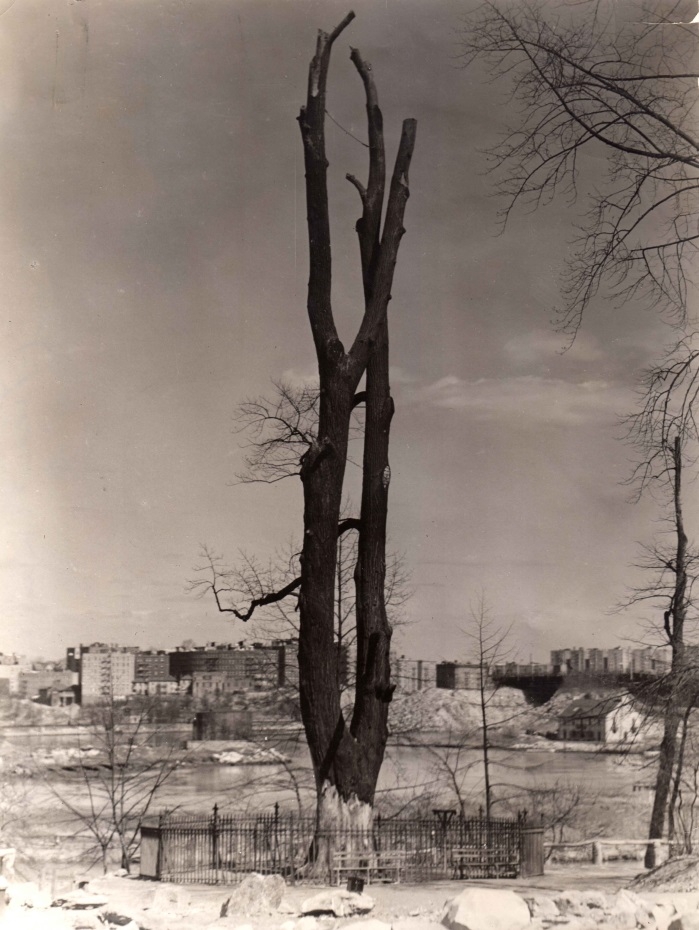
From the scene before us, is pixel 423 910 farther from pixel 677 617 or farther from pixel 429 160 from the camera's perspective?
pixel 429 160

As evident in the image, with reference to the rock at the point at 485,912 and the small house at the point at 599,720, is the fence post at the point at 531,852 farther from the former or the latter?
the small house at the point at 599,720

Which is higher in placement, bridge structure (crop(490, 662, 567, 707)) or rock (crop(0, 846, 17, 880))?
bridge structure (crop(490, 662, 567, 707))

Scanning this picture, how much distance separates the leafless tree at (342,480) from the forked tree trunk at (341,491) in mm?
10

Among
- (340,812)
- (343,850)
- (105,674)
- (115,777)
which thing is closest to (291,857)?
(343,850)

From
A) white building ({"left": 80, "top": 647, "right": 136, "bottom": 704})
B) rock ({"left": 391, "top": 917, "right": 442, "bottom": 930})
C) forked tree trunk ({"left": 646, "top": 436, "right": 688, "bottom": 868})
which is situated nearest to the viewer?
rock ({"left": 391, "top": 917, "right": 442, "bottom": 930})

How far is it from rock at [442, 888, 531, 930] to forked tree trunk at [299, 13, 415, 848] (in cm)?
193

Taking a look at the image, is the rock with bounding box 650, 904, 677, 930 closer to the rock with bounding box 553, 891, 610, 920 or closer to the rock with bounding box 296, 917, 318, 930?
the rock with bounding box 553, 891, 610, 920

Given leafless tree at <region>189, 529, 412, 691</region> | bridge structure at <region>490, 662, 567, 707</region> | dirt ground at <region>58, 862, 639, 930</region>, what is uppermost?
leafless tree at <region>189, 529, 412, 691</region>

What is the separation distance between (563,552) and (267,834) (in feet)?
15.8

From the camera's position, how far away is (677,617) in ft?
36.9

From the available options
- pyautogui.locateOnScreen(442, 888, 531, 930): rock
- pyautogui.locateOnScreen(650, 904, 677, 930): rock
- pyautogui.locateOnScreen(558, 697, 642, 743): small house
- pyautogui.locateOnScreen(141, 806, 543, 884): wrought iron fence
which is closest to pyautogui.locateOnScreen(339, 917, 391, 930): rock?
pyautogui.locateOnScreen(442, 888, 531, 930): rock

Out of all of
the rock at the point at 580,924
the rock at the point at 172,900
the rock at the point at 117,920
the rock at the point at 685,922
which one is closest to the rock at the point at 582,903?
the rock at the point at 580,924

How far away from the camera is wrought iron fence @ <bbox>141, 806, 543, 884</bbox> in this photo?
8539mm

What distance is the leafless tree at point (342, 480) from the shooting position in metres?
9.01
